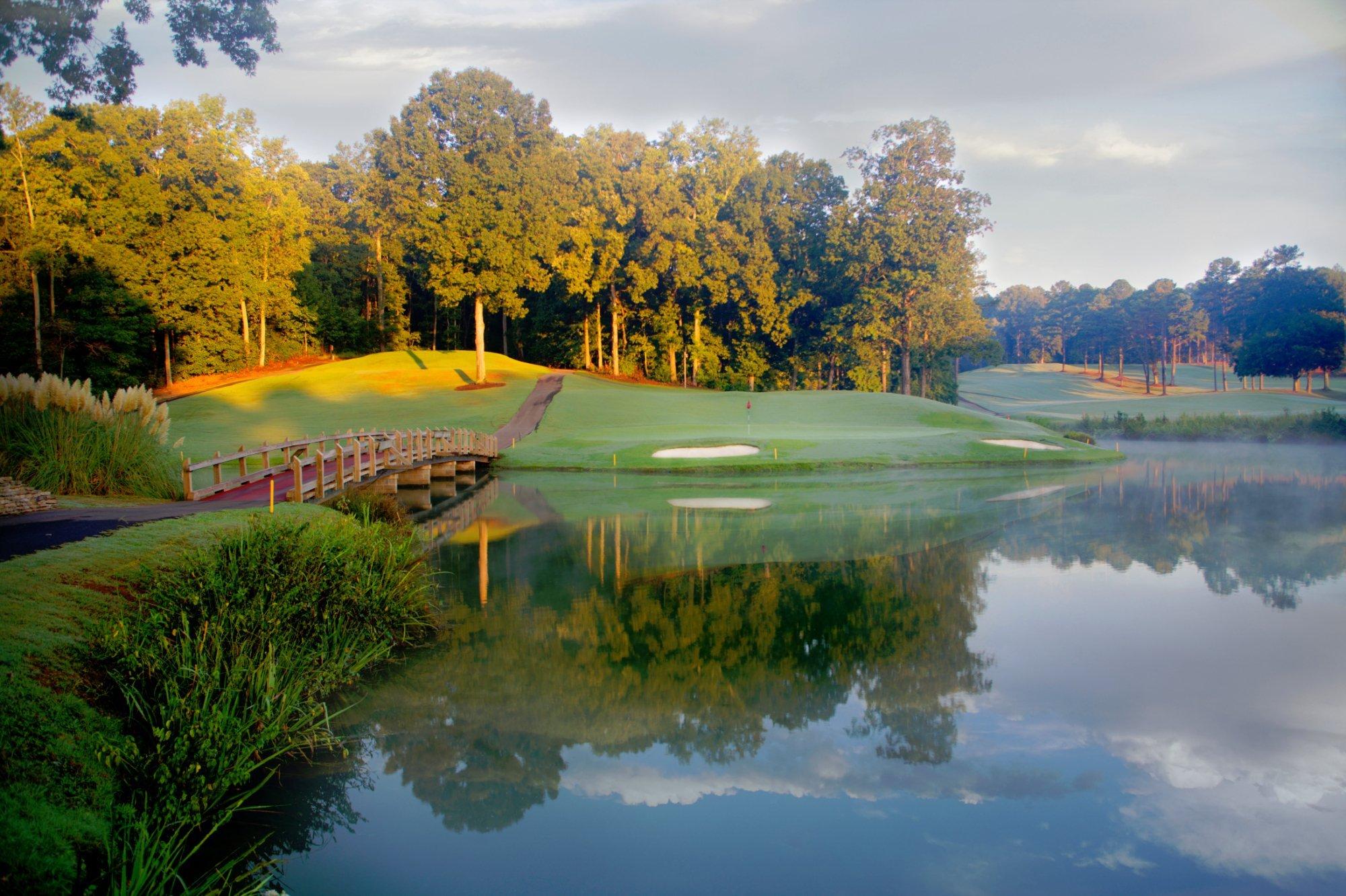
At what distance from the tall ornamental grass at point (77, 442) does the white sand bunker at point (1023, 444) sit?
28.3 metres

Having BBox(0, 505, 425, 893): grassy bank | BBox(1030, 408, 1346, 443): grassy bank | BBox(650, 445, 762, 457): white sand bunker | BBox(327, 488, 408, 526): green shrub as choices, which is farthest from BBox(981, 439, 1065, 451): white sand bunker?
BBox(0, 505, 425, 893): grassy bank

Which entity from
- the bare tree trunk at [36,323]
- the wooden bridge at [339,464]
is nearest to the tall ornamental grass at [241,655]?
the wooden bridge at [339,464]

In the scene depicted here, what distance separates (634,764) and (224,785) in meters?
2.78

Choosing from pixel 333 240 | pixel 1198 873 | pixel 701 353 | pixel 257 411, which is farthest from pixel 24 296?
pixel 1198 873

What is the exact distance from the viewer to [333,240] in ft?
220

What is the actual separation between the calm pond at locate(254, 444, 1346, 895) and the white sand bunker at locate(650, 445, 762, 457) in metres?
15.1

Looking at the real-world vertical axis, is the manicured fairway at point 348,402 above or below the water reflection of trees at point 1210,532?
above

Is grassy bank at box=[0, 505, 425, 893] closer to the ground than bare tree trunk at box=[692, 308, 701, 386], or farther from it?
closer to the ground

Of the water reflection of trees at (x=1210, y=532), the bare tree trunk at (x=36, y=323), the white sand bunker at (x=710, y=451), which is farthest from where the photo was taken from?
the bare tree trunk at (x=36, y=323)

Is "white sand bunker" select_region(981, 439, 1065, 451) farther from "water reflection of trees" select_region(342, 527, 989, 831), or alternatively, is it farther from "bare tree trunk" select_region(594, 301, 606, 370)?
"bare tree trunk" select_region(594, 301, 606, 370)

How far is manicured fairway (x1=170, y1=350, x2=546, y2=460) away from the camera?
35.8m

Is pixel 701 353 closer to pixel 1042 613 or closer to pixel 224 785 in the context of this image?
pixel 1042 613

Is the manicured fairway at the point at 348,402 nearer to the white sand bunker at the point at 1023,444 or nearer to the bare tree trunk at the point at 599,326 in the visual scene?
the bare tree trunk at the point at 599,326

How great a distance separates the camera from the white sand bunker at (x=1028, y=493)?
75.4 ft
